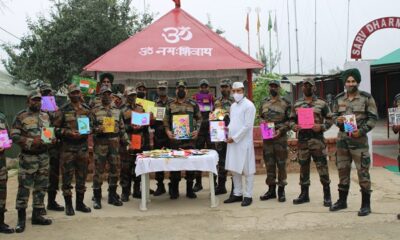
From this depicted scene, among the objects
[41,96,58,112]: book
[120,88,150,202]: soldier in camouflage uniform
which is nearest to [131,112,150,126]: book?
[120,88,150,202]: soldier in camouflage uniform

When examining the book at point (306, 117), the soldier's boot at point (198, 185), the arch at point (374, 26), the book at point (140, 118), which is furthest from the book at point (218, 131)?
the arch at point (374, 26)

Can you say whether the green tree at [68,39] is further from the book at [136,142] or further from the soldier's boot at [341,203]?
the soldier's boot at [341,203]

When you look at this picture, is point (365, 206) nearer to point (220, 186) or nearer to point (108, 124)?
point (220, 186)

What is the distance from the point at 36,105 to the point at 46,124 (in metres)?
0.31


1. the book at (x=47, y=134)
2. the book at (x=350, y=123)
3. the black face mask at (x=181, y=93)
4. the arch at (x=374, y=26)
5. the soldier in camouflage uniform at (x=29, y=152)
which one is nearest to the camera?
the soldier in camouflage uniform at (x=29, y=152)

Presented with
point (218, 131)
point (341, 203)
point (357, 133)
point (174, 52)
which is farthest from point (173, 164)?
point (174, 52)

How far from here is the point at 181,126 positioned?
7.89 meters

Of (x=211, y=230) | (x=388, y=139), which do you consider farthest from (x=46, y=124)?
(x=388, y=139)

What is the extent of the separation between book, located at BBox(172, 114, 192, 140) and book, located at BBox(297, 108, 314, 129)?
2.03 meters

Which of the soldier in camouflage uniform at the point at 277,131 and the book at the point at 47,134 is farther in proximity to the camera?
the soldier in camouflage uniform at the point at 277,131

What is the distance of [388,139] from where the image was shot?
1583 cm

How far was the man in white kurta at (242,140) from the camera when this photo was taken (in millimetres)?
7258

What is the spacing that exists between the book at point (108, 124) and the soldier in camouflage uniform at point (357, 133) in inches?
137

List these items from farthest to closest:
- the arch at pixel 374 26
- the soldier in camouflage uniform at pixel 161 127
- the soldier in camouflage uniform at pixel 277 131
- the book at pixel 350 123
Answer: the arch at pixel 374 26 < the soldier in camouflage uniform at pixel 161 127 < the soldier in camouflage uniform at pixel 277 131 < the book at pixel 350 123
